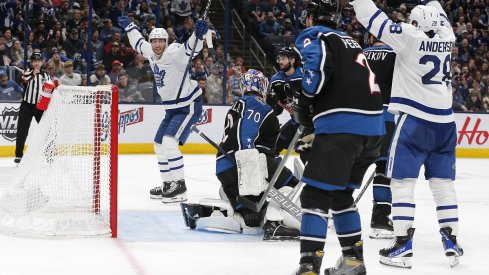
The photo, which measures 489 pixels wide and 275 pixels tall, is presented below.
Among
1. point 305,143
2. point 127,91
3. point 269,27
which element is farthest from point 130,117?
point 305,143

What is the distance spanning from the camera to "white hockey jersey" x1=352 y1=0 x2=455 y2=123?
15.1 feet

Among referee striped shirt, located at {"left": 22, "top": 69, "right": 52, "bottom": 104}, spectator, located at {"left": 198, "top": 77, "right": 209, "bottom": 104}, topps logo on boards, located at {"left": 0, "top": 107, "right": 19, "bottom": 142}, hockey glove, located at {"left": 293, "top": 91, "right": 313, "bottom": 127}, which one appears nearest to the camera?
hockey glove, located at {"left": 293, "top": 91, "right": 313, "bottom": 127}

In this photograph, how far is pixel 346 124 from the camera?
3.80 m

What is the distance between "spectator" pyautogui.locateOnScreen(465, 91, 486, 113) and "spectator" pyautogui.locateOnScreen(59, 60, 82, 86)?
5342mm

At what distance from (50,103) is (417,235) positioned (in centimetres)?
247

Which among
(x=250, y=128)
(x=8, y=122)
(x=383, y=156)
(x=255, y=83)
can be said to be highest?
(x=255, y=83)

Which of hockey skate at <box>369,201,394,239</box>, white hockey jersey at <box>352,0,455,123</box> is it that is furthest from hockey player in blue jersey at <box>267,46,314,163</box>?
white hockey jersey at <box>352,0,455,123</box>

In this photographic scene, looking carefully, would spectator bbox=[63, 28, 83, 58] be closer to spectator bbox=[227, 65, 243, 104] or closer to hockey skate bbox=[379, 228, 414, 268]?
spectator bbox=[227, 65, 243, 104]

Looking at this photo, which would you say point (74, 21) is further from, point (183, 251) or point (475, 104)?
point (183, 251)

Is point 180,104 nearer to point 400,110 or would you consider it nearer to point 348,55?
point 400,110

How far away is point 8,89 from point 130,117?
1.53 m

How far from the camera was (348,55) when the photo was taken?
3.86 m

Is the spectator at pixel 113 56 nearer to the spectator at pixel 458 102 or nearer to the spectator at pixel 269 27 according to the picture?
the spectator at pixel 269 27

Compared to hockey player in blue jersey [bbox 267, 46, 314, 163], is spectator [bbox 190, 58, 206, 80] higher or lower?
lower
